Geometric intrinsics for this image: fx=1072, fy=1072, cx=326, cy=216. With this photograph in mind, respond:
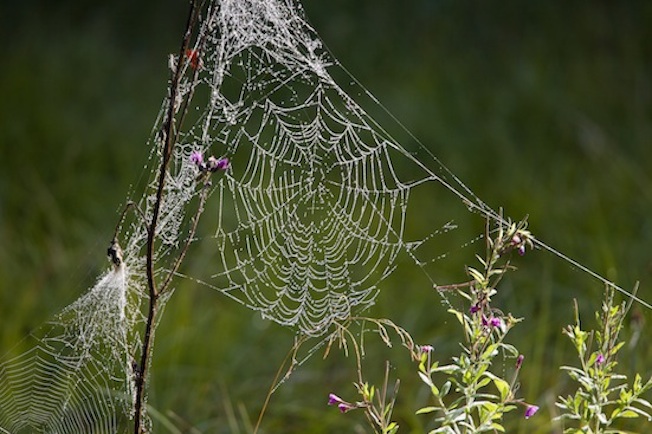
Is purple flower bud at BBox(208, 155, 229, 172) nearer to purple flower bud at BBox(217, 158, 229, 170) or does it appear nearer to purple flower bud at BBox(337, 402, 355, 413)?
purple flower bud at BBox(217, 158, 229, 170)

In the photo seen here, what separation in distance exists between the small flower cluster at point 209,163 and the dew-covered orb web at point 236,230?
0.04 feet

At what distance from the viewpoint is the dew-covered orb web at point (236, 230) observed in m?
1.85

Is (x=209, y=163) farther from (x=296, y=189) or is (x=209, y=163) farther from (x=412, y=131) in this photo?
(x=412, y=131)

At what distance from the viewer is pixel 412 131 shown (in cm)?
496

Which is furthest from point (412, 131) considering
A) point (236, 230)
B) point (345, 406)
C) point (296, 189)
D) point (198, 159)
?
point (345, 406)

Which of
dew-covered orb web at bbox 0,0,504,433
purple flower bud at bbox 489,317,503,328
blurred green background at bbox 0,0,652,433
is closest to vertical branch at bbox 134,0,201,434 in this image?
dew-covered orb web at bbox 0,0,504,433

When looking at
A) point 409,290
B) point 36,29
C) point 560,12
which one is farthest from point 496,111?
point 36,29

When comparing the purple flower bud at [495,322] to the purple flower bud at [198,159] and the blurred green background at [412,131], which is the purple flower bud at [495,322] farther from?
the blurred green background at [412,131]

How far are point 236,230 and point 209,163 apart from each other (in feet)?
2.92

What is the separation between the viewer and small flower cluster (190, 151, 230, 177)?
1.54 m

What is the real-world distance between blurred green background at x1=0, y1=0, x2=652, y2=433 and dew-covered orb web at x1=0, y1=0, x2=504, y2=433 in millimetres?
171

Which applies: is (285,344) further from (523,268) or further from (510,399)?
(510,399)

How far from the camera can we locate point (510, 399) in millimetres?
1439

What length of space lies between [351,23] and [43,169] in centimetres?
224
